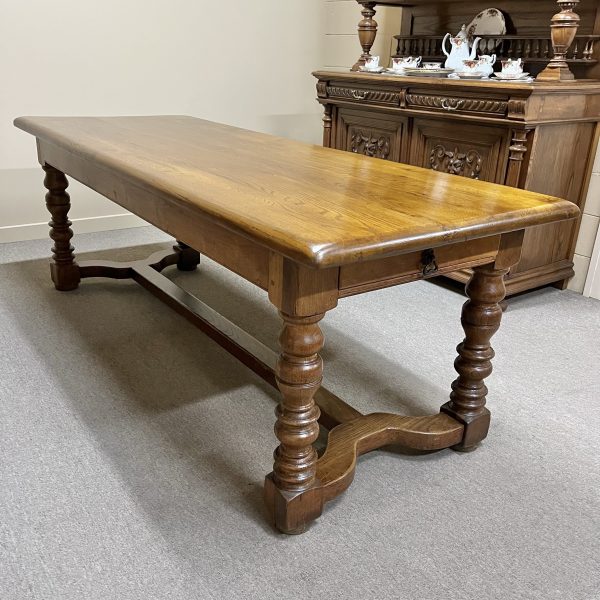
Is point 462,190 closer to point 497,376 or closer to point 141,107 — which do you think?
point 497,376

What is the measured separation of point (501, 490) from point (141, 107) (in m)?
3.06

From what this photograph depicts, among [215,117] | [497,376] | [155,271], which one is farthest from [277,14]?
[497,376]

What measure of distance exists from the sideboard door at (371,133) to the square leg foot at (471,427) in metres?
1.69

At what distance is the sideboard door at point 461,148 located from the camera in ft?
8.98

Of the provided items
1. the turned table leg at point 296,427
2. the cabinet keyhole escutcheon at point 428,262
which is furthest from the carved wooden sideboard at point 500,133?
the turned table leg at point 296,427

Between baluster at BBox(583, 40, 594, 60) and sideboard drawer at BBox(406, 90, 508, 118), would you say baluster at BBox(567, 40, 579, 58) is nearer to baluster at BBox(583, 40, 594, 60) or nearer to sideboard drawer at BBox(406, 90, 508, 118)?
baluster at BBox(583, 40, 594, 60)

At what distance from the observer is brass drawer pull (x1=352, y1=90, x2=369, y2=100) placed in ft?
10.7

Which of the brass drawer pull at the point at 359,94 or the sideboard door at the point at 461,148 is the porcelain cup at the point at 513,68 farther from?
the brass drawer pull at the point at 359,94

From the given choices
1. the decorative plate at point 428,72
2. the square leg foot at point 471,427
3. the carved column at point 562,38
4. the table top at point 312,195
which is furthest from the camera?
the decorative plate at point 428,72

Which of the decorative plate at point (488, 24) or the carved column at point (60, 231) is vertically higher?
the decorative plate at point (488, 24)

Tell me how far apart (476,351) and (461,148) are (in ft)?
4.70

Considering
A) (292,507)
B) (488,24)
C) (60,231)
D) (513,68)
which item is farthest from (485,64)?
(292,507)

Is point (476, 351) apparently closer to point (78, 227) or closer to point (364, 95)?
point (364, 95)

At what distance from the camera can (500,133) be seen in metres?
2.71
